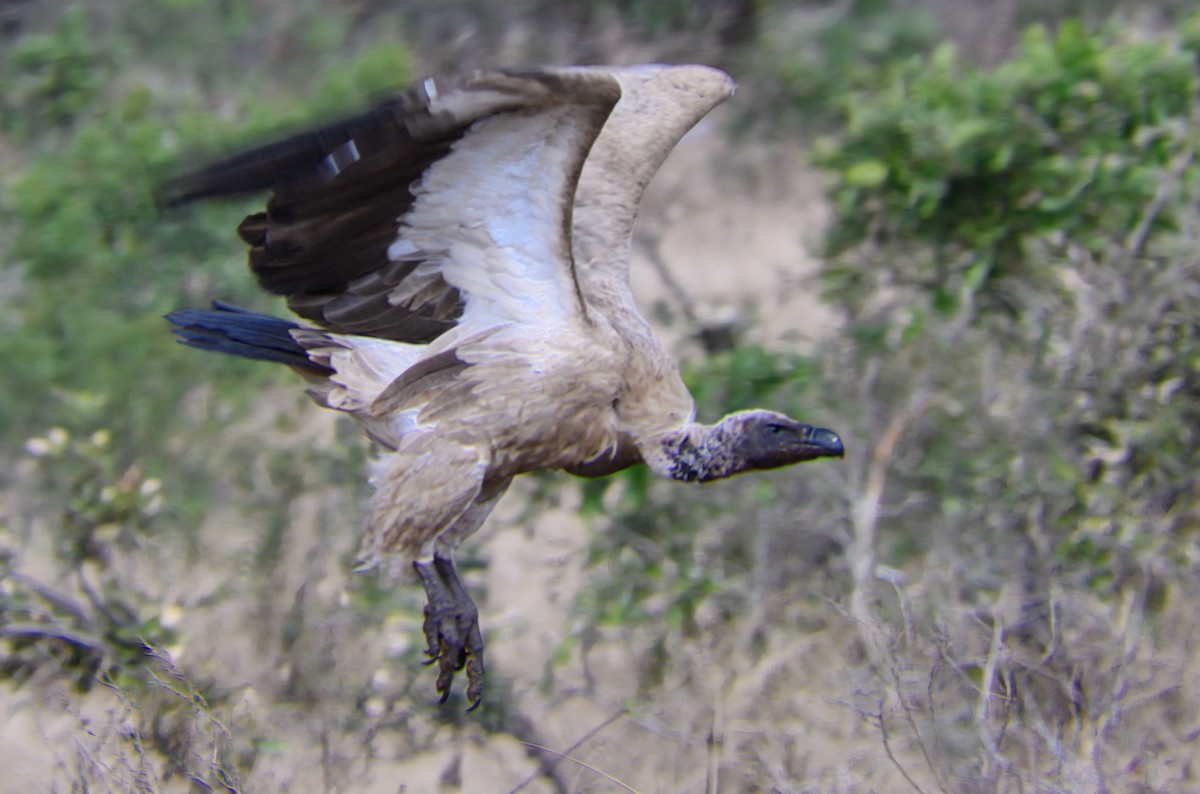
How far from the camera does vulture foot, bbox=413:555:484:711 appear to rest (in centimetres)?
393

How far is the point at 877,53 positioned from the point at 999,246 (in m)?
2.41

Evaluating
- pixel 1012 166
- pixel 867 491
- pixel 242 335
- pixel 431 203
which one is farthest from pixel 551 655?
pixel 1012 166

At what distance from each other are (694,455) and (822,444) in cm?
39

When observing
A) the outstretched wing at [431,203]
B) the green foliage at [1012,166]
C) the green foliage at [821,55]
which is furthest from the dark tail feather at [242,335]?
the green foliage at [821,55]

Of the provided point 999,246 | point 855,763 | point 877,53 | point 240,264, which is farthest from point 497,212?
point 877,53

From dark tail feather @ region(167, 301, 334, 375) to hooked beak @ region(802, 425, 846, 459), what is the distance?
59.0 inches

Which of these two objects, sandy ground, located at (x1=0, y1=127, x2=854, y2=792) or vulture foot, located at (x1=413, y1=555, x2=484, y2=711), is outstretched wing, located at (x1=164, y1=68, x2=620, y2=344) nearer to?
vulture foot, located at (x1=413, y1=555, x2=484, y2=711)

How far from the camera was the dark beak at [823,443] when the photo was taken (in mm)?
4105

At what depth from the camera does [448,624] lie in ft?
12.9

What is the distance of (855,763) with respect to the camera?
412cm

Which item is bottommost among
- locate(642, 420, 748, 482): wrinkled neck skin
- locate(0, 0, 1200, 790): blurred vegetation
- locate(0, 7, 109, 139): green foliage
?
locate(0, 0, 1200, 790): blurred vegetation

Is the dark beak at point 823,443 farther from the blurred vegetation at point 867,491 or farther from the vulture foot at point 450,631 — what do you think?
the vulture foot at point 450,631

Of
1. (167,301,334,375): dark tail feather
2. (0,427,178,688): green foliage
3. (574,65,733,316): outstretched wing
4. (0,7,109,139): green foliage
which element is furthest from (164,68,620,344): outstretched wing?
(0,7,109,139): green foliage

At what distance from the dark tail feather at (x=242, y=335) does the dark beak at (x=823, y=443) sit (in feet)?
4.93
